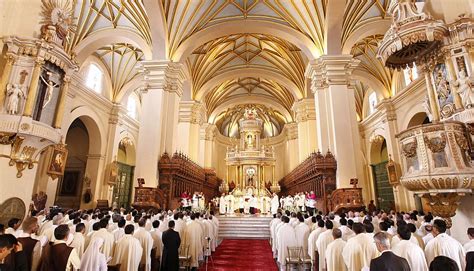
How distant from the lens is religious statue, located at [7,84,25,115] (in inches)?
241

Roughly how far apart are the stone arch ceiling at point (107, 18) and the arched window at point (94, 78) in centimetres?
257

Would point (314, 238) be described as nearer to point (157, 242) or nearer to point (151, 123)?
point (157, 242)

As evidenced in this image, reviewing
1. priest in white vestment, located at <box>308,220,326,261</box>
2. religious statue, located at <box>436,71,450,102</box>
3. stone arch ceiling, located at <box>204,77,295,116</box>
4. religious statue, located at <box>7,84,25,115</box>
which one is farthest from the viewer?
stone arch ceiling, located at <box>204,77,295,116</box>

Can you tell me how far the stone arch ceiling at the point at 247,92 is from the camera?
68.2ft

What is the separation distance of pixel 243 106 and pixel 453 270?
25037 mm

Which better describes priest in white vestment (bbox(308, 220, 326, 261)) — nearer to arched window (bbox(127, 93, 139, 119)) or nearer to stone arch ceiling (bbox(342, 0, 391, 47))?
stone arch ceiling (bbox(342, 0, 391, 47))

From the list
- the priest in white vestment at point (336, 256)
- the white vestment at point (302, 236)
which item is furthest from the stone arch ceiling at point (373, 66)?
the priest in white vestment at point (336, 256)

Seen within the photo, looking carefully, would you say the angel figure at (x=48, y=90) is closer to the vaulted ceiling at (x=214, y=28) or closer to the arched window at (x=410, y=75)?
the vaulted ceiling at (x=214, y=28)

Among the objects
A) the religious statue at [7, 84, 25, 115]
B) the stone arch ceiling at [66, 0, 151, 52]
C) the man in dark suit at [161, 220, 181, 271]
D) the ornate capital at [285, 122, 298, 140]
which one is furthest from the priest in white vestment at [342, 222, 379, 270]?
the ornate capital at [285, 122, 298, 140]

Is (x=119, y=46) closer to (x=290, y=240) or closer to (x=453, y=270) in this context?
(x=290, y=240)

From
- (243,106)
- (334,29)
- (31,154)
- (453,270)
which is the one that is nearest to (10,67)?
(31,154)

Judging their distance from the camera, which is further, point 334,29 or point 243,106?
point 243,106

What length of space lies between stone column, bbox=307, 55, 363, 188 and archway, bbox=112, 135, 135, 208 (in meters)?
12.4

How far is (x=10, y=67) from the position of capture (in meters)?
6.42
